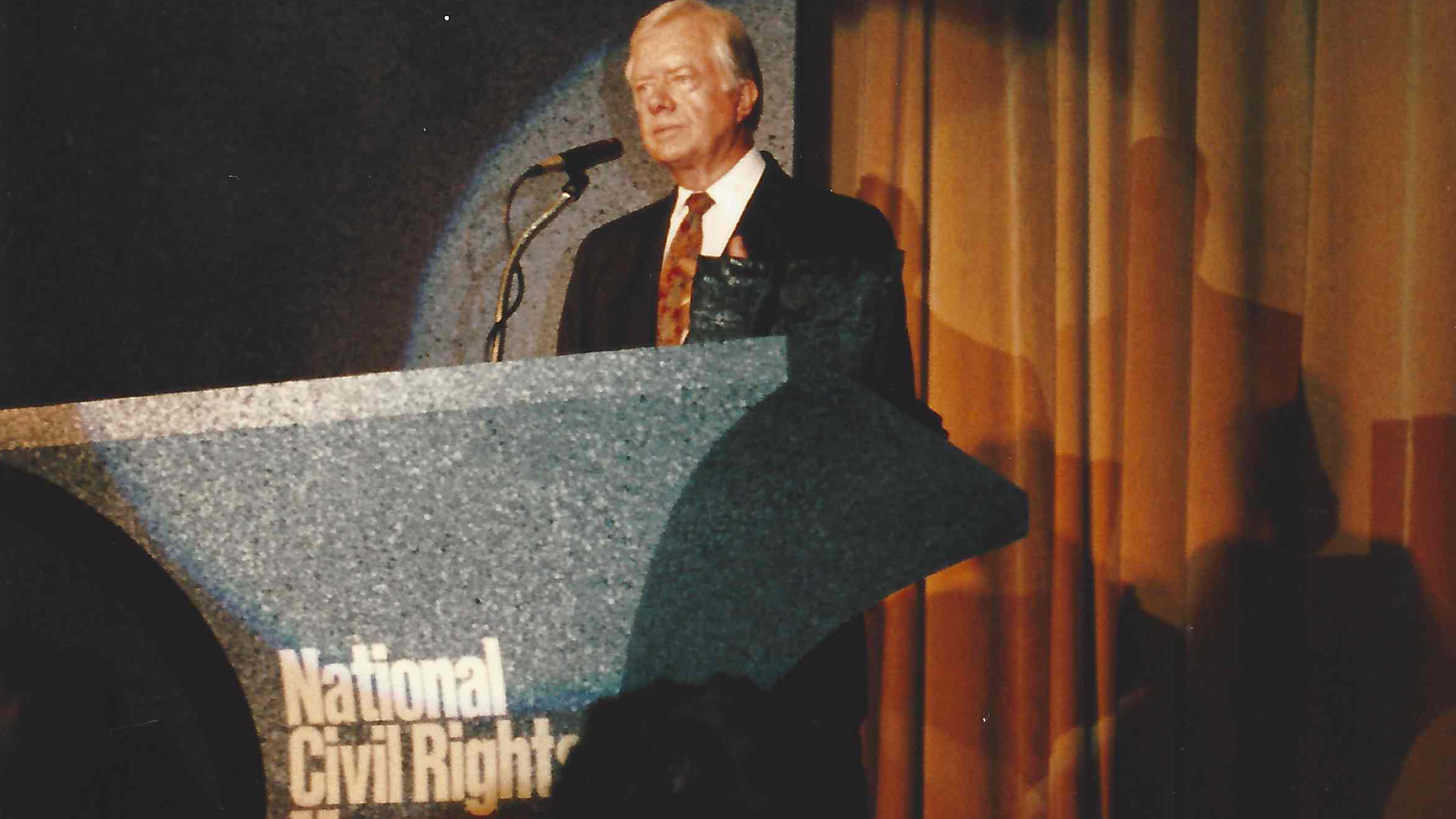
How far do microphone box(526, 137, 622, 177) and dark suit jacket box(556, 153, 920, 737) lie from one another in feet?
0.68

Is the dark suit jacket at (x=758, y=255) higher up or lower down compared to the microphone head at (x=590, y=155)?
lower down

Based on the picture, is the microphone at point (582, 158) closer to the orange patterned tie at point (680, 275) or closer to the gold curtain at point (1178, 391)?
the orange patterned tie at point (680, 275)

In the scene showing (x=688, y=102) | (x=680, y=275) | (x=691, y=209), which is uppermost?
(x=688, y=102)

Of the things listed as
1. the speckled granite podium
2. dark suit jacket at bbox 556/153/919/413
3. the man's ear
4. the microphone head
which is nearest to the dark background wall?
the man's ear

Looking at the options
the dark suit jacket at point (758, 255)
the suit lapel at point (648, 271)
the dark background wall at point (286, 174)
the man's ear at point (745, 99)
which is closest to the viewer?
the dark suit jacket at point (758, 255)

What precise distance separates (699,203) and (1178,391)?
93 cm

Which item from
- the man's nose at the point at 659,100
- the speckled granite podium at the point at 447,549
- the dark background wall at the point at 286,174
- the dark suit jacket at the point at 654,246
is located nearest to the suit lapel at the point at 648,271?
the dark suit jacket at the point at 654,246

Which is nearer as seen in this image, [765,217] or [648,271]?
[765,217]

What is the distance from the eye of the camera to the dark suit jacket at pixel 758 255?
1004mm

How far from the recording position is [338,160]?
211 cm

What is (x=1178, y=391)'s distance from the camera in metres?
1.68

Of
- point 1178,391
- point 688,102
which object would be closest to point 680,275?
point 688,102

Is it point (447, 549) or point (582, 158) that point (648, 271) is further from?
point (447, 549)

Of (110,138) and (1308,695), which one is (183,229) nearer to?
(110,138)
